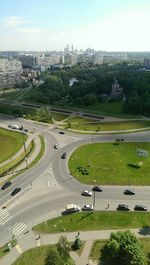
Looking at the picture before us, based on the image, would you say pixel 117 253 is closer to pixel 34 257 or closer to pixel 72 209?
pixel 34 257

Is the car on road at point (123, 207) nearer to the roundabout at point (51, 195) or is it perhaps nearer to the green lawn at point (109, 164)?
the roundabout at point (51, 195)

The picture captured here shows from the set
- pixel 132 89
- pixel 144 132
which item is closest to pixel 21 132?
pixel 144 132

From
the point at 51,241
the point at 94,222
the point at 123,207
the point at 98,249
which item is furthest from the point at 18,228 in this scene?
the point at 123,207

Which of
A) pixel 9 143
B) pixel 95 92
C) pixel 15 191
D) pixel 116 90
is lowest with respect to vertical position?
pixel 15 191

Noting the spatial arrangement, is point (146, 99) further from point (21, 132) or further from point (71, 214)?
point (71, 214)

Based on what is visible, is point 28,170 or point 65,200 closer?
point 65,200

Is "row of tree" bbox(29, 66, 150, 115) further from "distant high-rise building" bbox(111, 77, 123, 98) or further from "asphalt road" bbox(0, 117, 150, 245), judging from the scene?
"asphalt road" bbox(0, 117, 150, 245)
